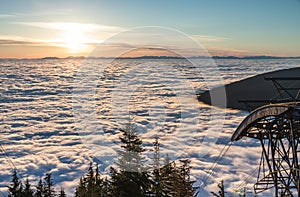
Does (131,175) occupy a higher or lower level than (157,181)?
higher

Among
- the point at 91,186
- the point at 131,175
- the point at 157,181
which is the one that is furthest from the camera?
the point at 91,186

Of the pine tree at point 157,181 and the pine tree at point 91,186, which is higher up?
the pine tree at point 157,181

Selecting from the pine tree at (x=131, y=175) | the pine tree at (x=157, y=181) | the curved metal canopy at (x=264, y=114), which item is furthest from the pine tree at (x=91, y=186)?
the curved metal canopy at (x=264, y=114)

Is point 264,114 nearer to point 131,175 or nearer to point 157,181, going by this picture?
point 131,175

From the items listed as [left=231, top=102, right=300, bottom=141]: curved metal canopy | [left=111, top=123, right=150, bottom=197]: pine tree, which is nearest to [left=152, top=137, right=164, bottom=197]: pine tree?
[left=111, top=123, right=150, bottom=197]: pine tree

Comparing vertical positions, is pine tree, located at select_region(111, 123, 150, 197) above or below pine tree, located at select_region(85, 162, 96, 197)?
above

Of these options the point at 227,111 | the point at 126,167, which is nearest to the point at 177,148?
the point at 227,111

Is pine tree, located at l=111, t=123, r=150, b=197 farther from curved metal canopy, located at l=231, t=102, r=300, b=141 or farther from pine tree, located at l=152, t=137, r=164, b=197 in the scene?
curved metal canopy, located at l=231, t=102, r=300, b=141

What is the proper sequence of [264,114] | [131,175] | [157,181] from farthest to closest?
1. [157,181]
2. [131,175]
3. [264,114]

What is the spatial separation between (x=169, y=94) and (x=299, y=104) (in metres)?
106

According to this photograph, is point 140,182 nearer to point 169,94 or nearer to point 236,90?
point 236,90

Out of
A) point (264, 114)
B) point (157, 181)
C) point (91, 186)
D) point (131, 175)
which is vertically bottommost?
point (91, 186)

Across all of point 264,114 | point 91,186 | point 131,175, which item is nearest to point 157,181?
point 131,175

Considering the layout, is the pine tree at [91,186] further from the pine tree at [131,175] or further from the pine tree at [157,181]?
the pine tree at [157,181]
